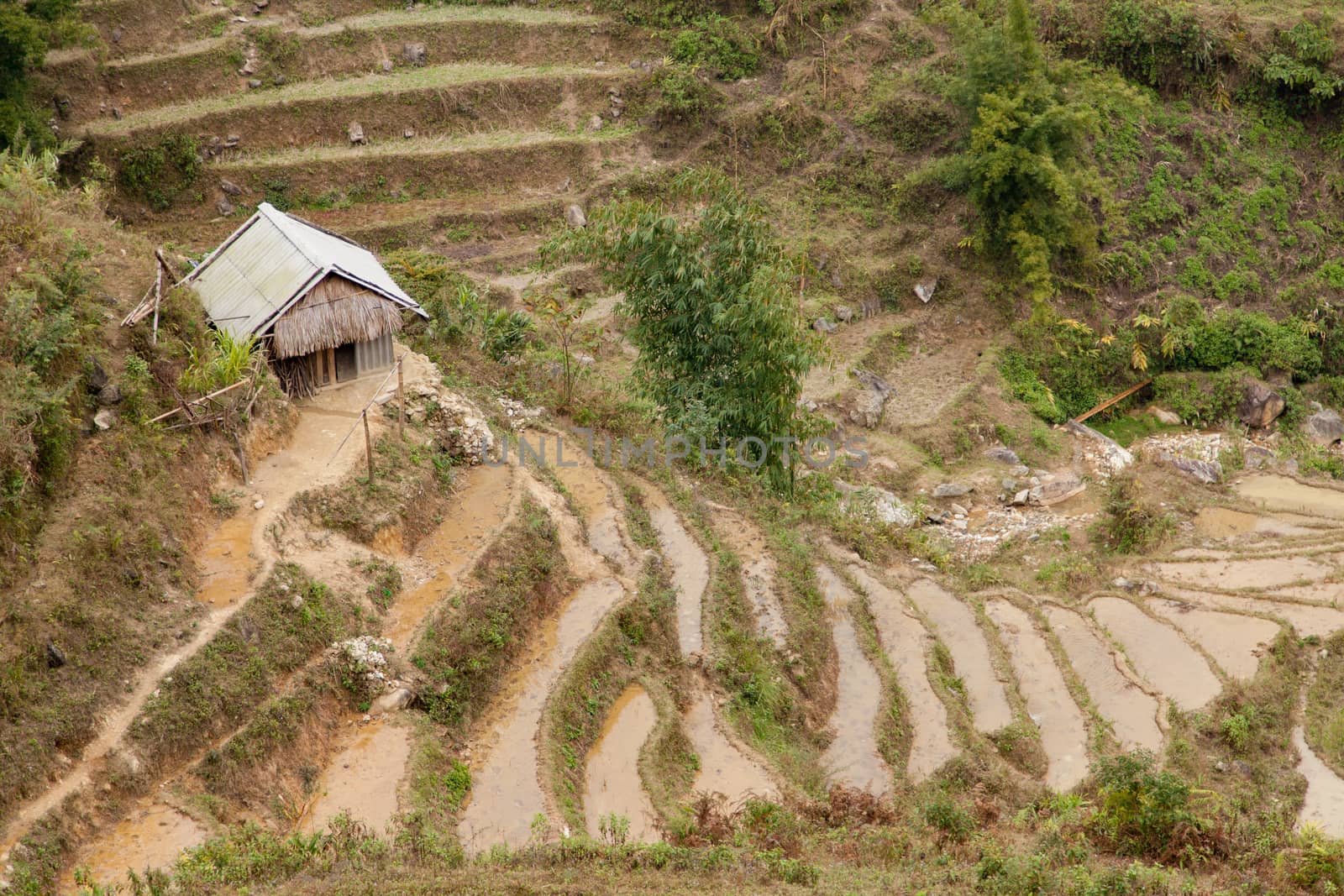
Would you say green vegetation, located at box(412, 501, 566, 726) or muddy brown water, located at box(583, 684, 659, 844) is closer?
muddy brown water, located at box(583, 684, 659, 844)

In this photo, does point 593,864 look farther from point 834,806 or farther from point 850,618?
point 850,618

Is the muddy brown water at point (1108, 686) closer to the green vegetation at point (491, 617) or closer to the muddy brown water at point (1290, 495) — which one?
the muddy brown water at point (1290, 495)

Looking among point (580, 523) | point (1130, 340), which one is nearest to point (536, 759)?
point (580, 523)

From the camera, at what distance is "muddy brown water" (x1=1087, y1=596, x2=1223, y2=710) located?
45.6 feet

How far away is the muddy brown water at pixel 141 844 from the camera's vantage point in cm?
839

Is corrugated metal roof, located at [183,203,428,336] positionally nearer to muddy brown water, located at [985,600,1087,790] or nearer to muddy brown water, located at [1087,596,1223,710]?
muddy brown water, located at [985,600,1087,790]

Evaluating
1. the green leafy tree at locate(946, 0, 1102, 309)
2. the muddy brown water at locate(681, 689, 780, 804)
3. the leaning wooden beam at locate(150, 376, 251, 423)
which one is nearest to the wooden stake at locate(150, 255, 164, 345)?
the leaning wooden beam at locate(150, 376, 251, 423)

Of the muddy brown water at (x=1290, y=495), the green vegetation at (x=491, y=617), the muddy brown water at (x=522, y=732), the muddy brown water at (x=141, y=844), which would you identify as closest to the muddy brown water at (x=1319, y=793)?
the muddy brown water at (x=1290, y=495)

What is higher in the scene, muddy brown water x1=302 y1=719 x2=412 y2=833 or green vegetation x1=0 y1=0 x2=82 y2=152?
green vegetation x1=0 y1=0 x2=82 y2=152

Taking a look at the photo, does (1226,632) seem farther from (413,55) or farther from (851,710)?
(413,55)

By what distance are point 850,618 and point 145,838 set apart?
9.16m

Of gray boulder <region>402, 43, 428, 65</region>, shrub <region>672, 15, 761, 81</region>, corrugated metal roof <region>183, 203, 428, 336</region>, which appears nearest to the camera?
corrugated metal roof <region>183, 203, 428, 336</region>

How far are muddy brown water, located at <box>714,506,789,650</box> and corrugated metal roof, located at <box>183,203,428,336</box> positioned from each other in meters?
5.22

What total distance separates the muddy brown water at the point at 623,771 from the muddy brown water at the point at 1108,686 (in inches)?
211
